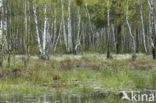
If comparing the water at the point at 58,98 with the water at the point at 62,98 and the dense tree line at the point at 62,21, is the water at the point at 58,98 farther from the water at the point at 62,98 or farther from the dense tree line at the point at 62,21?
the dense tree line at the point at 62,21

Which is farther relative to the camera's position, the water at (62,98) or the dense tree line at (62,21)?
the dense tree line at (62,21)

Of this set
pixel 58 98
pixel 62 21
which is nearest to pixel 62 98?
pixel 58 98

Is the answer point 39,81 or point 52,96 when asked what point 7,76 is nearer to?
point 39,81

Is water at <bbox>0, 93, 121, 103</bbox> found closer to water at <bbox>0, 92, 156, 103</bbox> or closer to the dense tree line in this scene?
water at <bbox>0, 92, 156, 103</bbox>

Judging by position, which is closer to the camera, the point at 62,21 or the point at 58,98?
the point at 58,98

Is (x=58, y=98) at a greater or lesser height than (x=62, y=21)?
lesser

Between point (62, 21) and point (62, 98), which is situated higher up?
point (62, 21)

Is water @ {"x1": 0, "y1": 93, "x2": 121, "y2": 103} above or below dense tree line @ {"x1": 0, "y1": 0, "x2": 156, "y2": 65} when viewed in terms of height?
below

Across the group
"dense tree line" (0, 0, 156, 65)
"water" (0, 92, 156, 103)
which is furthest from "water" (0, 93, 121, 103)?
"dense tree line" (0, 0, 156, 65)

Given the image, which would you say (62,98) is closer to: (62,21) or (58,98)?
(58,98)

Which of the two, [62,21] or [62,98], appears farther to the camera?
[62,21]

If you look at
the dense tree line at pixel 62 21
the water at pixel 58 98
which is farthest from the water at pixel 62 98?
the dense tree line at pixel 62 21

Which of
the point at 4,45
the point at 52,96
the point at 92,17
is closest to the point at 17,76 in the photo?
the point at 4,45

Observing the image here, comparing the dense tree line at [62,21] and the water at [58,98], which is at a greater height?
the dense tree line at [62,21]
